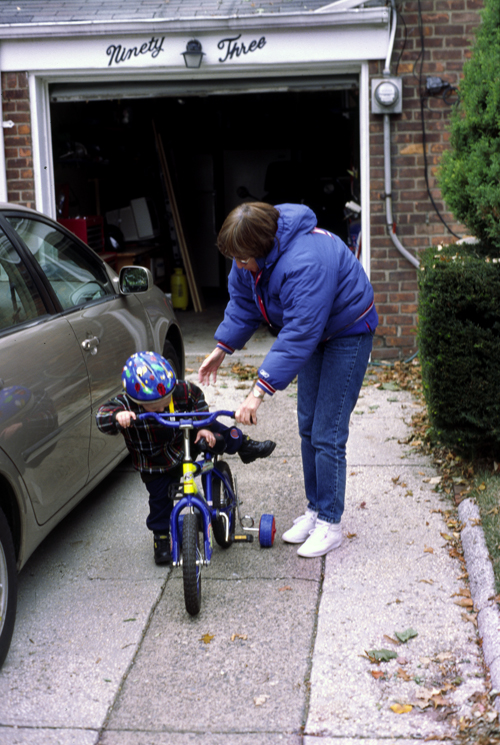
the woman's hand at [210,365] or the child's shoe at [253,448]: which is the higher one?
the woman's hand at [210,365]

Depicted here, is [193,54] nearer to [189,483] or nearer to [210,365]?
[210,365]

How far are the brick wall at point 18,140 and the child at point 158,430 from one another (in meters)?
4.92

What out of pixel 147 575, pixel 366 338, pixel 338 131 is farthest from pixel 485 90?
pixel 338 131

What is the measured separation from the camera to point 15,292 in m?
3.54

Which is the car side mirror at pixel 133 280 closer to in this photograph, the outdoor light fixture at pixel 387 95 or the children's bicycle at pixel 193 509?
the children's bicycle at pixel 193 509

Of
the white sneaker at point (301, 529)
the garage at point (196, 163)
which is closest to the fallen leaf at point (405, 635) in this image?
the white sneaker at point (301, 529)

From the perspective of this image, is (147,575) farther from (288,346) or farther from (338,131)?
(338,131)

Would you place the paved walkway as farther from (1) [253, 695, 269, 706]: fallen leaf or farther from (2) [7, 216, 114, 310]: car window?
(2) [7, 216, 114, 310]: car window

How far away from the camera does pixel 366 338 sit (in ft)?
12.3

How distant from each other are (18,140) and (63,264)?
4038 millimetres

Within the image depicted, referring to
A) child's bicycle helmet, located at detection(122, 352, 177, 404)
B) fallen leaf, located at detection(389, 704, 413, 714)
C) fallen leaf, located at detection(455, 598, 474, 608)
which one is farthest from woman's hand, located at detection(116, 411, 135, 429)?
fallen leaf, located at detection(455, 598, 474, 608)

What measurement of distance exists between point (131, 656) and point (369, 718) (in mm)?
966

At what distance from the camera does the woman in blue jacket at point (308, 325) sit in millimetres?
3281

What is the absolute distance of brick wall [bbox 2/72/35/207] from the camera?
7574 millimetres
